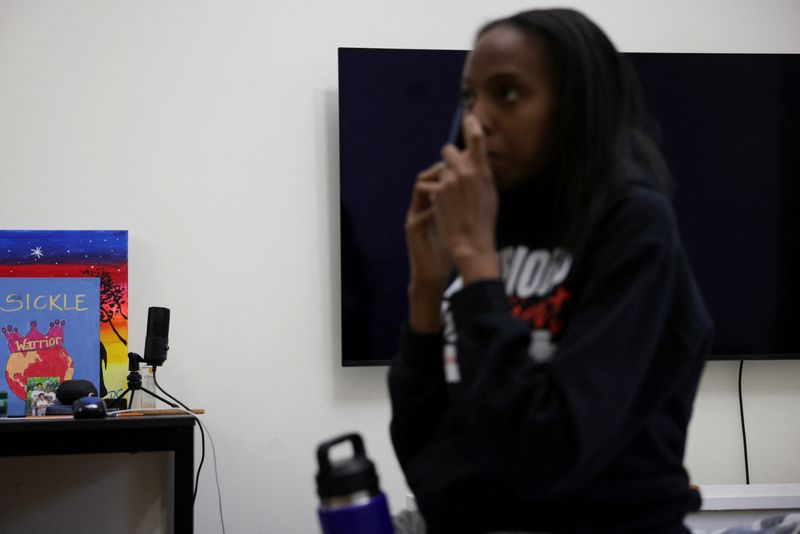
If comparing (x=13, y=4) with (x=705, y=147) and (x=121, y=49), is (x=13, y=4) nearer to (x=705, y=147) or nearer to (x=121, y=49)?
(x=121, y=49)

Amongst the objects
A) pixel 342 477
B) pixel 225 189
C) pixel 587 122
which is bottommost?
pixel 342 477

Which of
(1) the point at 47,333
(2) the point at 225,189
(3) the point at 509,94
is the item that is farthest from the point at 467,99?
(1) the point at 47,333

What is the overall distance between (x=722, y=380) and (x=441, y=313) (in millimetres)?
1862

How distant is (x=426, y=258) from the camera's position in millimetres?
1133

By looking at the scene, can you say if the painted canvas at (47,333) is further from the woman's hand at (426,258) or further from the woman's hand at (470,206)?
the woman's hand at (470,206)

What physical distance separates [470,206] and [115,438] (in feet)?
4.14

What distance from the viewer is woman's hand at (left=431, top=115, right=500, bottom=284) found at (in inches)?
39.1

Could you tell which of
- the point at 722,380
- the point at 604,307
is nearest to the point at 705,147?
the point at 722,380

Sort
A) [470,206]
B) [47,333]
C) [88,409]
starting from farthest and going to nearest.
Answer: [47,333]
[88,409]
[470,206]

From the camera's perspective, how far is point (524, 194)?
110 centimetres

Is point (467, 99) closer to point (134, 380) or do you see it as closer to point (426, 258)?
point (426, 258)

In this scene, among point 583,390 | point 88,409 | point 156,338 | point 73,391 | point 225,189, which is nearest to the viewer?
point 583,390

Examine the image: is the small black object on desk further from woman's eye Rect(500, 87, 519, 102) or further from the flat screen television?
woman's eye Rect(500, 87, 519, 102)

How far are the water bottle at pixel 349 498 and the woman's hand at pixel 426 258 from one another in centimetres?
26
